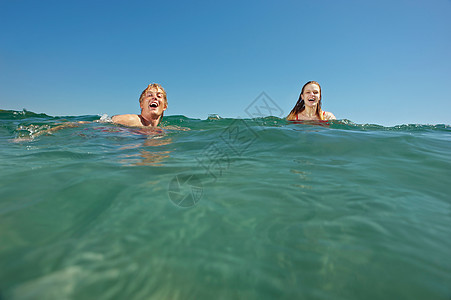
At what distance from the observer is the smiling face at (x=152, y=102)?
6.61 metres

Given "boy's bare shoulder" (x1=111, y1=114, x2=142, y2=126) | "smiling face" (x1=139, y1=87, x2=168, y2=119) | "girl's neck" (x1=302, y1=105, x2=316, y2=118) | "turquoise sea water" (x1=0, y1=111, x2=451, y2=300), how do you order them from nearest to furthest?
"turquoise sea water" (x1=0, y1=111, x2=451, y2=300) → "smiling face" (x1=139, y1=87, x2=168, y2=119) → "boy's bare shoulder" (x1=111, y1=114, x2=142, y2=126) → "girl's neck" (x1=302, y1=105, x2=316, y2=118)

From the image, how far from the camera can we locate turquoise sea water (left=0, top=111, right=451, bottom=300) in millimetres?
1024

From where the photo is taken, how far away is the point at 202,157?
3475 mm

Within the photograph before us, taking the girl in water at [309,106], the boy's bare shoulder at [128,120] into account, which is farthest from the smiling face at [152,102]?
the girl in water at [309,106]

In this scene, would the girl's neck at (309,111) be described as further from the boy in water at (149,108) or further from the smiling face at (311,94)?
the boy in water at (149,108)

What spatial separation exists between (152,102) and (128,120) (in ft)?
3.87

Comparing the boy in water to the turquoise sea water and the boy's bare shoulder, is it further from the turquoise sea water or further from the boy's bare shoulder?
the turquoise sea water

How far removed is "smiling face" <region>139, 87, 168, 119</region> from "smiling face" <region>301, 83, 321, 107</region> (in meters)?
4.90

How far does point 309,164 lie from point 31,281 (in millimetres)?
2927

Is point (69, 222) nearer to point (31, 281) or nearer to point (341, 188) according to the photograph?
point (31, 281)

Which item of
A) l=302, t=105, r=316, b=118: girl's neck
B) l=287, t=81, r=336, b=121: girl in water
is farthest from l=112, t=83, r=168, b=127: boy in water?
l=302, t=105, r=316, b=118: girl's neck

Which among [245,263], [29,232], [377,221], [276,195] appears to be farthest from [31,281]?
[377,221]

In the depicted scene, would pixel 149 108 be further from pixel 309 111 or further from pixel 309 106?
pixel 309 111

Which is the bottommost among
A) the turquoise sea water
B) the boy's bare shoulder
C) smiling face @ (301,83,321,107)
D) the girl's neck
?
the turquoise sea water
